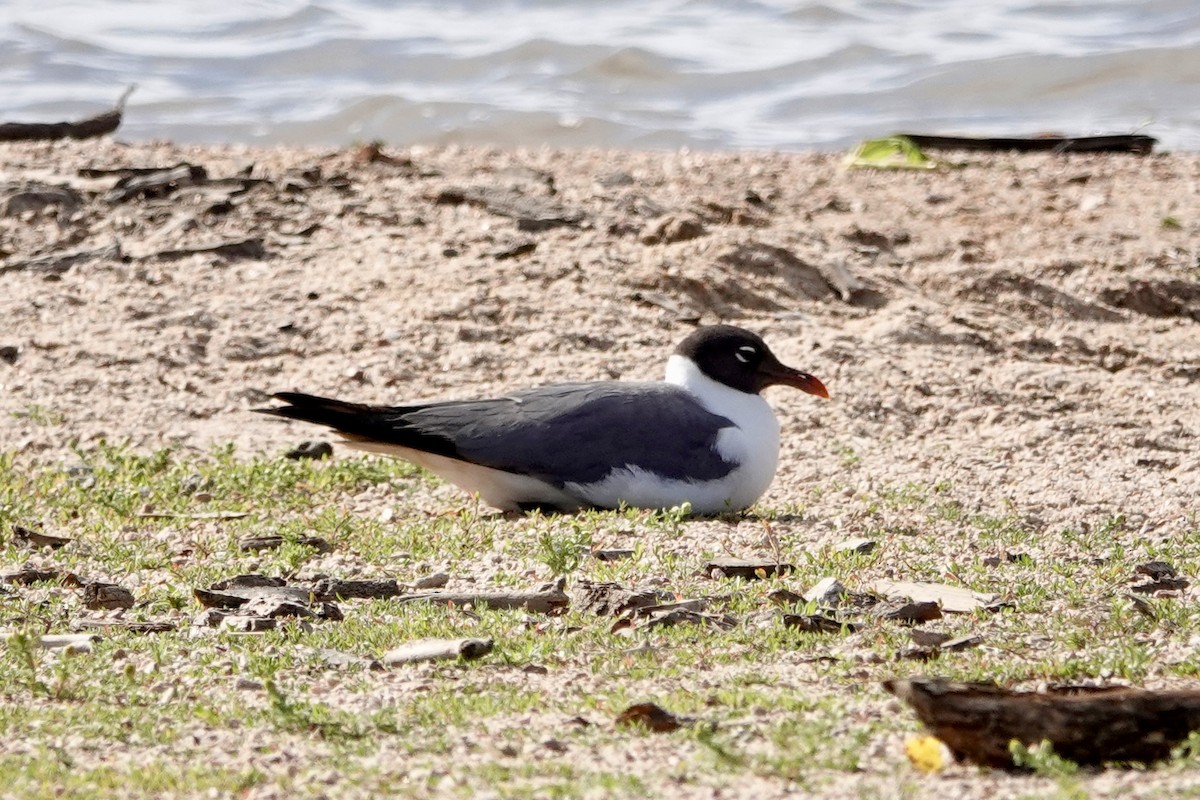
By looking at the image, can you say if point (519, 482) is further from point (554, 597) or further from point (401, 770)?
point (401, 770)

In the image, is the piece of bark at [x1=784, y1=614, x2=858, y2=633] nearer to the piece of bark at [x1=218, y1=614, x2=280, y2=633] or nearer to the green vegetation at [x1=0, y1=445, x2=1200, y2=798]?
the green vegetation at [x1=0, y1=445, x2=1200, y2=798]

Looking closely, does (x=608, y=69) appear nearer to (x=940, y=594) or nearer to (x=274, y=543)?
(x=274, y=543)

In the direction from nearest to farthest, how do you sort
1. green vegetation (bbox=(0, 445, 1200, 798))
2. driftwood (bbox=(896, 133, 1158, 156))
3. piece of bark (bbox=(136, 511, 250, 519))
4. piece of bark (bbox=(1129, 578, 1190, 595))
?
green vegetation (bbox=(0, 445, 1200, 798)) < piece of bark (bbox=(1129, 578, 1190, 595)) < piece of bark (bbox=(136, 511, 250, 519)) < driftwood (bbox=(896, 133, 1158, 156))

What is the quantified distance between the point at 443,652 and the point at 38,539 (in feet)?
8.10

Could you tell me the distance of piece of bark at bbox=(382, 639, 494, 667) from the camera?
202 inches

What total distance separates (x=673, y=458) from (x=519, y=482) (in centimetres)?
66

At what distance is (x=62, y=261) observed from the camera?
423 inches

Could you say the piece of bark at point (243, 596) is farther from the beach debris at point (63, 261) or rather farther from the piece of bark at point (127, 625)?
the beach debris at point (63, 261)

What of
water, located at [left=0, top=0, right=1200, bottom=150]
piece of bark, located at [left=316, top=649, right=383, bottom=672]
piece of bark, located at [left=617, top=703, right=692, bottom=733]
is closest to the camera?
piece of bark, located at [left=617, top=703, right=692, bottom=733]

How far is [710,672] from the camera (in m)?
4.99

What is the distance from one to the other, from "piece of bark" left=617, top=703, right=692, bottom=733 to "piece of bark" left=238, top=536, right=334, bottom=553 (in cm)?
256

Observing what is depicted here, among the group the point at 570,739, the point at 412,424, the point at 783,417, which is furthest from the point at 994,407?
the point at 570,739

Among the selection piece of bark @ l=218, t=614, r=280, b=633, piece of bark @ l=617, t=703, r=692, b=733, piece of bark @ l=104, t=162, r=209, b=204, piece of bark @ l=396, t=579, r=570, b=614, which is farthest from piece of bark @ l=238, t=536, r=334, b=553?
piece of bark @ l=104, t=162, r=209, b=204

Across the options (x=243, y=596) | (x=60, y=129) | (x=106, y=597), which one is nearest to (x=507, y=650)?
(x=243, y=596)
